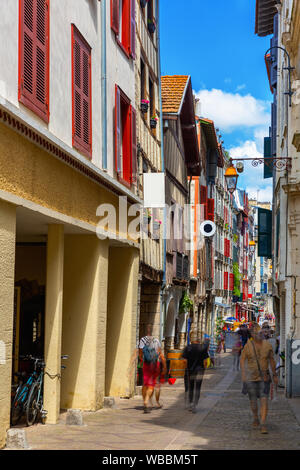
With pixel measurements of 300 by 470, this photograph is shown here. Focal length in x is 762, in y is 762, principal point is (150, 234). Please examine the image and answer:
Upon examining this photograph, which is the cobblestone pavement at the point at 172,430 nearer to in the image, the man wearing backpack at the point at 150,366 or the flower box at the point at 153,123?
the man wearing backpack at the point at 150,366

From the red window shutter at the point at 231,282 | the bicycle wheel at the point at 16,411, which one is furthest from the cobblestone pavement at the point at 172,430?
the red window shutter at the point at 231,282

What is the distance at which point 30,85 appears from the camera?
10273 mm

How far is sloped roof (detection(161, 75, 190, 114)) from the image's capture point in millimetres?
24691

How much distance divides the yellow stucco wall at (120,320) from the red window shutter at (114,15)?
482 centimetres

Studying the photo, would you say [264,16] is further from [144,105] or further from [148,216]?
[148,216]

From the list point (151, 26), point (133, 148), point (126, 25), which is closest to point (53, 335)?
point (133, 148)

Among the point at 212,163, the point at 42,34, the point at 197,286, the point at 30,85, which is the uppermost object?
the point at 212,163

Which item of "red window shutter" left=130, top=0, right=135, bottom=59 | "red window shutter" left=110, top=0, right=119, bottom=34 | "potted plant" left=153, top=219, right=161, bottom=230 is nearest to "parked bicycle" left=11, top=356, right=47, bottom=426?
"red window shutter" left=110, top=0, right=119, bottom=34

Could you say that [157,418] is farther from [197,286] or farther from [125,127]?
[197,286]

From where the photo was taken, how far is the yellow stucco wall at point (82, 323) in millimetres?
14000

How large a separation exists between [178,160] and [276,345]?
7.35 meters

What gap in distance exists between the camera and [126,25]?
55.1ft

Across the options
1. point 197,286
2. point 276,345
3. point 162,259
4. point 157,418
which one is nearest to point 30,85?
point 157,418

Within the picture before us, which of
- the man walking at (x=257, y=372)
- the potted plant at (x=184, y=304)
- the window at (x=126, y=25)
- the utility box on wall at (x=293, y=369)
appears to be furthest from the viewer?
the potted plant at (x=184, y=304)
